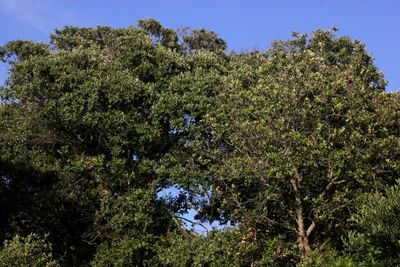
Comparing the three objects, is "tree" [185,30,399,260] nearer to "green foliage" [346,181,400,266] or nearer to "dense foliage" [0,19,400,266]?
"dense foliage" [0,19,400,266]

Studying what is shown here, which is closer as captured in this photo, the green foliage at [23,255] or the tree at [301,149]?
the green foliage at [23,255]

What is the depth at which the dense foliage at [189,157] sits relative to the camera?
18391mm

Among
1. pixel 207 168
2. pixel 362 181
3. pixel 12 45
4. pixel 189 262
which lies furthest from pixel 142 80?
pixel 362 181

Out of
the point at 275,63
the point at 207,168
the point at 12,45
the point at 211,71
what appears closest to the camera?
the point at 275,63

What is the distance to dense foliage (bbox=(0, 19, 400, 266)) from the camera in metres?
18.4

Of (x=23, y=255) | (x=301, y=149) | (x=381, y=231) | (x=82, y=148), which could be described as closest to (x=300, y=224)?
(x=301, y=149)

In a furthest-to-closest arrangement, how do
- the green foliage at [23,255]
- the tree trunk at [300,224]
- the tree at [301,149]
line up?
the tree trunk at [300,224]
the tree at [301,149]
the green foliage at [23,255]

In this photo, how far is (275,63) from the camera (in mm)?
21156

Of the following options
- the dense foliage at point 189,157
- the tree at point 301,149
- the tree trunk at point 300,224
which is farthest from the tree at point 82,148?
the tree trunk at point 300,224

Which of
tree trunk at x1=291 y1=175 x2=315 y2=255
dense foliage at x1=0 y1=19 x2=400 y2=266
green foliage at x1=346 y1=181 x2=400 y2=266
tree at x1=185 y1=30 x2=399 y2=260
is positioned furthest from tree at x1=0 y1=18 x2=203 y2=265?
green foliage at x1=346 y1=181 x2=400 y2=266

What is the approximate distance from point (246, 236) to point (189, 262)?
248 cm

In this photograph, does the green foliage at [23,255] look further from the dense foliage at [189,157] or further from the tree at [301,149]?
the tree at [301,149]

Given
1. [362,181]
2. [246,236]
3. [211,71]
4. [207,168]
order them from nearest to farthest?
[362,181], [246,236], [207,168], [211,71]

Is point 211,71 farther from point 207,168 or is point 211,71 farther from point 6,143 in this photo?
point 6,143
